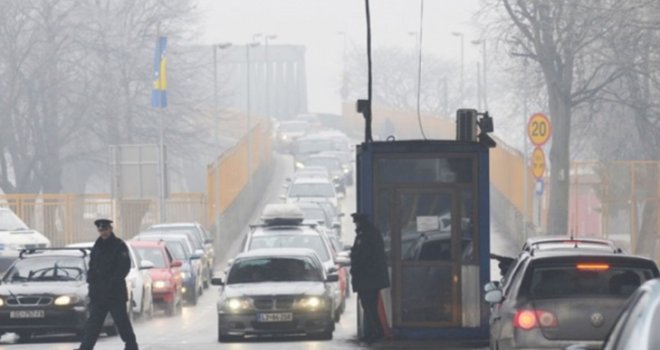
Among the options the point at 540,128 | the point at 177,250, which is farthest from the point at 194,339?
the point at 540,128

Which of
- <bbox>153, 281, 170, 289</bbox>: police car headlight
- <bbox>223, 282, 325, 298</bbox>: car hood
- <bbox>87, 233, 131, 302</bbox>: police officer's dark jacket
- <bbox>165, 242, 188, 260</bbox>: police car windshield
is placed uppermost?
<bbox>87, 233, 131, 302</bbox>: police officer's dark jacket

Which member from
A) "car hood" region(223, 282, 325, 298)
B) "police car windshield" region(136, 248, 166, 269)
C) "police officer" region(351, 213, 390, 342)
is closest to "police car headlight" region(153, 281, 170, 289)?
"police car windshield" region(136, 248, 166, 269)

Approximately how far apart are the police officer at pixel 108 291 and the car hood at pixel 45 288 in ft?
19.3

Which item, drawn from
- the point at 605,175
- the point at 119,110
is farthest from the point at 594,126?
the point at 119,110

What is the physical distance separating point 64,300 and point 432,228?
22.1 ft

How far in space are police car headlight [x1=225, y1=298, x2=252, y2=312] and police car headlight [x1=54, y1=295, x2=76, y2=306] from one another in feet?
8.30

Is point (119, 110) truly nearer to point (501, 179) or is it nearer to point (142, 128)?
point (142, 128)

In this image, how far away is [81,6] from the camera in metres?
77.7

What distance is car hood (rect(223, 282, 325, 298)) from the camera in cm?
2572

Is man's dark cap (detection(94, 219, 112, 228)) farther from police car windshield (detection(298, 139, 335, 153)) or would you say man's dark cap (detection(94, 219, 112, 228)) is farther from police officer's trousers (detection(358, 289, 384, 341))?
police car windshield (detection(298, 139, 335, 153))

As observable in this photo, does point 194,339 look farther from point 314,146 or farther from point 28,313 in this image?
point 314,146

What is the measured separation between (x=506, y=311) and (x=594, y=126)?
46971mm

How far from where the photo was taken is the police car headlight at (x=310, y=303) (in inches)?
1006

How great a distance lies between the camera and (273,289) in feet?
84.8
